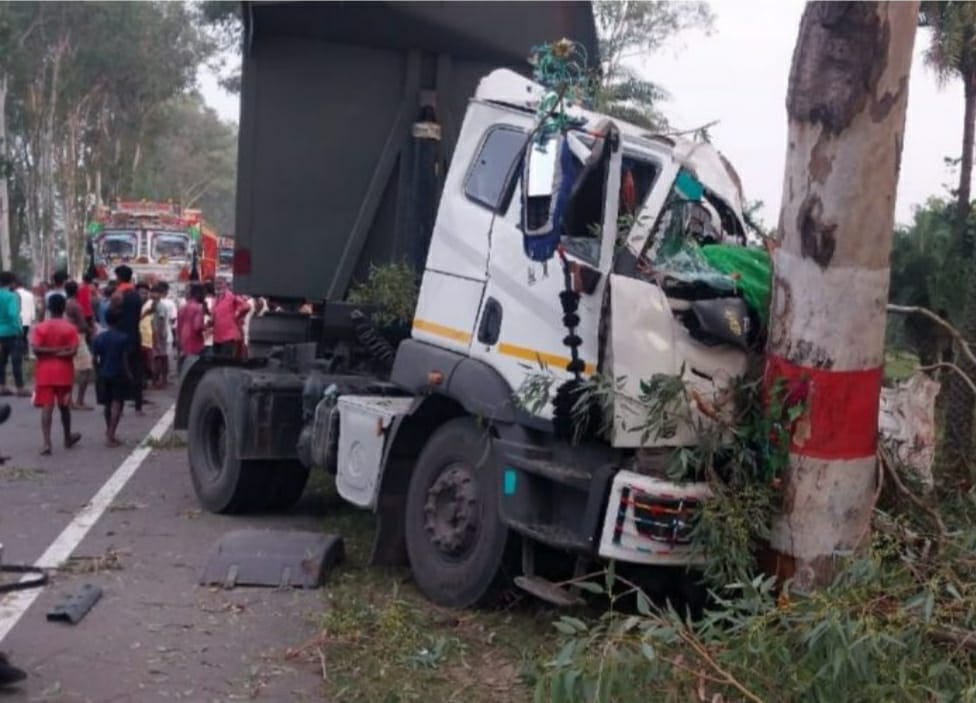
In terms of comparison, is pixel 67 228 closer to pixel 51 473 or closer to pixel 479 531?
pixel 51 473

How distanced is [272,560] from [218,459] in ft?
8.32

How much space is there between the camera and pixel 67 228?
160 feet

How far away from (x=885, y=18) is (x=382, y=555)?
4510mm

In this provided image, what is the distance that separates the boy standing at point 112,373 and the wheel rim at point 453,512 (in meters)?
7.02

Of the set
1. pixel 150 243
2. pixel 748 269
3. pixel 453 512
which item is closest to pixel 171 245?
pixel 150 243

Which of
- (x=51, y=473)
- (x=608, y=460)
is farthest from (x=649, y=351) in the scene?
(x=51, y=473)

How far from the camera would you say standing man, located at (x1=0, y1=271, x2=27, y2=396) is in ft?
63.0

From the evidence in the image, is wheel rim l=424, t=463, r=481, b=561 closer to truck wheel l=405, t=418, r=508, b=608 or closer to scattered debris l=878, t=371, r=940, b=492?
truck wheel l=405, t=418, r=508, b=608

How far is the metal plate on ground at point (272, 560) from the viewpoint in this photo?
828 centimetres

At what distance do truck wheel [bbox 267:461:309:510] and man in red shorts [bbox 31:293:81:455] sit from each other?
3.78m

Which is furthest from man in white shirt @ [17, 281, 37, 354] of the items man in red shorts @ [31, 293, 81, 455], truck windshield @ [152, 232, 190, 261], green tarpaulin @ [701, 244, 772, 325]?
green tarpaulin @ [701, 244, 772, 325]

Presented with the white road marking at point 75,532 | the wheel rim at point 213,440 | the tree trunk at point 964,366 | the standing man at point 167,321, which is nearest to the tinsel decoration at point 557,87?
the tree trunk at point 964,366

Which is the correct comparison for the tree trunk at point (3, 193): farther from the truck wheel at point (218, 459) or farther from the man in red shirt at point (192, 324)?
the truck wheel at point (218, 459)

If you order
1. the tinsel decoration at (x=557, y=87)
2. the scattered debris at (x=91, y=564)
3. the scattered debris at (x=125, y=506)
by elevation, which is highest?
the tinsel decoration at (x=557, y=87)
